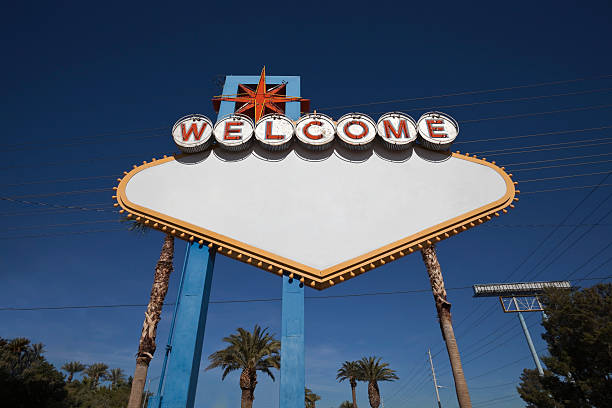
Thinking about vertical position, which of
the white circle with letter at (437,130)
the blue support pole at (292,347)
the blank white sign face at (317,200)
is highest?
the white circle with letter at (437,130)

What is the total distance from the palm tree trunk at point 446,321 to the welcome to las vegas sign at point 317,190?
326 centimetres

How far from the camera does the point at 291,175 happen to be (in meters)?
11.5

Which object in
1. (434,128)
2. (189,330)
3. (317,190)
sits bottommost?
(189,330)

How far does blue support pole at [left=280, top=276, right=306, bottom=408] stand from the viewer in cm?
941

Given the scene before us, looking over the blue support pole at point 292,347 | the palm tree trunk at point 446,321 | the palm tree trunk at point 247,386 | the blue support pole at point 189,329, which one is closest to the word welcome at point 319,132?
the blue support pole at point 189,329

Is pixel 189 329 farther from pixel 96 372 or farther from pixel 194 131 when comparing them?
pixel 96 372

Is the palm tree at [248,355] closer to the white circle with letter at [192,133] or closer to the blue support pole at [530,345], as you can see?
the white circle with letter at [192,133]

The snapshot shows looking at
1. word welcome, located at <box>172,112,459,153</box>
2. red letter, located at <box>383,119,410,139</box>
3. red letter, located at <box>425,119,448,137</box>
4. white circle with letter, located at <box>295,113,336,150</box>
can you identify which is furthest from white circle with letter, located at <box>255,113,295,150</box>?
red letter, located at <box>425,119,448,137</box>

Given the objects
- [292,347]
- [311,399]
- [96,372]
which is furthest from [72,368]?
[292,347]

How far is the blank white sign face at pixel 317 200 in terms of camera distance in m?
9.89

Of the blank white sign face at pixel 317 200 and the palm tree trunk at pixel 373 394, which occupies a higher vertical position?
the blank white sign face at pixel 317 200

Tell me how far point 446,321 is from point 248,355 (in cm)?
1586

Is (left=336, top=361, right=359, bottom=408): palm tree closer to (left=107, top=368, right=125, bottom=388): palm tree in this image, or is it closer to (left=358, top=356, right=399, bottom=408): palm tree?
(left=358, top=356, right=399, bottom=408): palm tree

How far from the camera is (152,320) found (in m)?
11.8
